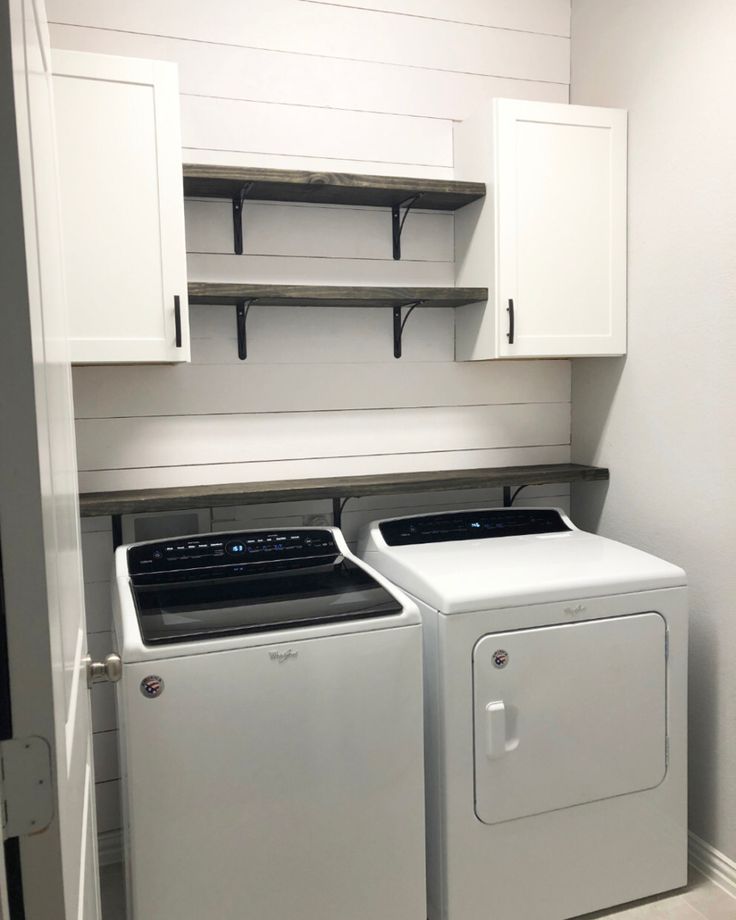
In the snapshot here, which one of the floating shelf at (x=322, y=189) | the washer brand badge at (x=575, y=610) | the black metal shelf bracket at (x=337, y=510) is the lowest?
the washer brand badge at (x=575, y=610)

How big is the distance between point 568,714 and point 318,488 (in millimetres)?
891

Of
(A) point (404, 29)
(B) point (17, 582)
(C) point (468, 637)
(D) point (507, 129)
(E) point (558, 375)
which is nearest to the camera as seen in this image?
(B) point (17, 582)

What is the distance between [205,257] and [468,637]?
52.5 inches

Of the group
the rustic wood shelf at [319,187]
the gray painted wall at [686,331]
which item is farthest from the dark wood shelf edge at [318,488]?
the rustic wood shelf at [319,187]

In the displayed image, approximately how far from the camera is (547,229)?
2.43 metres

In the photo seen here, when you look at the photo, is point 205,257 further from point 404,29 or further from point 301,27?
point 404,29

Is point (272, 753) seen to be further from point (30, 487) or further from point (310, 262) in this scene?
point (310, 262)

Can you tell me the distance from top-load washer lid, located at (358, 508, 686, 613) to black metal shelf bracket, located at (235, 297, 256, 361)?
0.65 m

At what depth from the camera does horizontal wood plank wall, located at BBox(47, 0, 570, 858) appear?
236cm

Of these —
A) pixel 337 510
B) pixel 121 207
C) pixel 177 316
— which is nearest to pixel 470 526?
pixel 337 510

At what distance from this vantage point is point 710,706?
2.25 m

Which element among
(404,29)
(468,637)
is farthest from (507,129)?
(468,637)

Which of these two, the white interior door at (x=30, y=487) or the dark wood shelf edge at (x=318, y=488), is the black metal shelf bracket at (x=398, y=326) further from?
the white interior door at (x=30, y=487)

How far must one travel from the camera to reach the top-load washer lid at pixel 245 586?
179 cm
